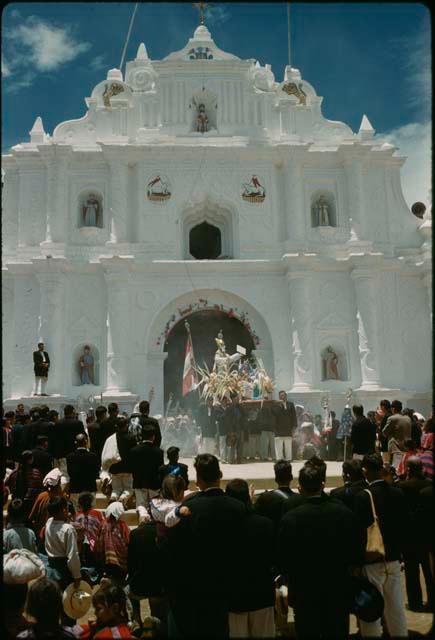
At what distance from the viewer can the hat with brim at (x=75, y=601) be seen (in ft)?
17.2

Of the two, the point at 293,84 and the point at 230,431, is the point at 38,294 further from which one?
the point at 293,84

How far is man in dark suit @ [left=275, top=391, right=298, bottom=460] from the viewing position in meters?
14.7

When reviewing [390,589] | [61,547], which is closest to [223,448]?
[61,547]

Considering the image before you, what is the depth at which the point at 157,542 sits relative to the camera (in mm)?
5074

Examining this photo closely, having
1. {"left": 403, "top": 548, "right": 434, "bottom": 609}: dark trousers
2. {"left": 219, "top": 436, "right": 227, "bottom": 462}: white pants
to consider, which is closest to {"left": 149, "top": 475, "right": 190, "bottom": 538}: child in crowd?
{"left": 403, "top": 548, "right": 434, "bottom": 609}: dark trousers

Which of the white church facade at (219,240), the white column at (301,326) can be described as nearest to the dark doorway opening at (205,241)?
the white church facade at (219,240)

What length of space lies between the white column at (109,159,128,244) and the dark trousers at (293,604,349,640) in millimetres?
16740

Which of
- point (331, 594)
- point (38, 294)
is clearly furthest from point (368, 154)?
point (331, 594)

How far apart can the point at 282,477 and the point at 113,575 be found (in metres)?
2.09

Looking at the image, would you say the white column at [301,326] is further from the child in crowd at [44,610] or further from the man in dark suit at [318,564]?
→ the child in crowd at [44,610]

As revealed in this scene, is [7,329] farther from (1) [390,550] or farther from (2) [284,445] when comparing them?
(1) [390,550]

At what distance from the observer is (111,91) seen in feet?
69.5

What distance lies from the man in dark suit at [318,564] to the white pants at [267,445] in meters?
11.4

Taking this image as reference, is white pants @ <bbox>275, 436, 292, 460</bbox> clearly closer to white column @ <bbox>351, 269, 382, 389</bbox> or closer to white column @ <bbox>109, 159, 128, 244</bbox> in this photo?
white column @ <bbox>351, 269, 382, 389</bbox>
